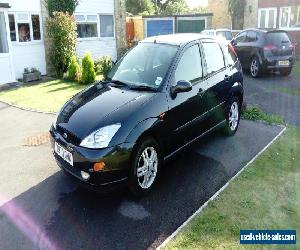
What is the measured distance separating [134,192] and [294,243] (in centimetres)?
199

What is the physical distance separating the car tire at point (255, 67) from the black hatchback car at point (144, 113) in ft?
24.8

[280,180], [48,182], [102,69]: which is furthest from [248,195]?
[102,69]

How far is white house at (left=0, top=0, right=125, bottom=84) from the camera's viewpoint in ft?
43.4

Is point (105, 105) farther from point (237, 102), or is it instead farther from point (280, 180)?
point (237, 102)

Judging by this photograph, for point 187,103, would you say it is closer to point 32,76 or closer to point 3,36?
point 32,76

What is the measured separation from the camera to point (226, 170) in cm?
543

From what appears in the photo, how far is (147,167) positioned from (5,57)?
10556 millimetres

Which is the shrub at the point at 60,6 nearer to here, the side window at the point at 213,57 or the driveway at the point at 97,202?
the driveway at the point at 97,202

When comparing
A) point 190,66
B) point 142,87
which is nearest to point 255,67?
point 190,66

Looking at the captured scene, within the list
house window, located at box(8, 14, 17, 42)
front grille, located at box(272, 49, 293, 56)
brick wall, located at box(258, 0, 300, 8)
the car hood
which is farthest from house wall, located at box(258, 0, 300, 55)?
the car hood

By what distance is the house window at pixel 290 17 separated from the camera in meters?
20.8

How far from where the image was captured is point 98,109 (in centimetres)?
458

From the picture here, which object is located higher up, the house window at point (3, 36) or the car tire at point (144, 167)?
the house window at point (3, 36)

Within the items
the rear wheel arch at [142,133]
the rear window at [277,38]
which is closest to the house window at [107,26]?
the rear window at [277,38]
